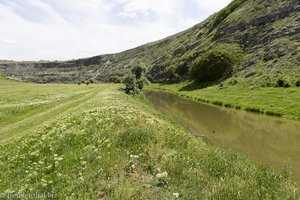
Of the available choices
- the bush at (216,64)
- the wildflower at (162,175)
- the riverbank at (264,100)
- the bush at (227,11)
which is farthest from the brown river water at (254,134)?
the bush at (227,11)

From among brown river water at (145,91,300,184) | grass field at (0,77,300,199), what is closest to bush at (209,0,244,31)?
brown river water at (145,91,300,184)

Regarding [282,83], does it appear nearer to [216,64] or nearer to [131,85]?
[131,85]

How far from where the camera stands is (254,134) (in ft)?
103

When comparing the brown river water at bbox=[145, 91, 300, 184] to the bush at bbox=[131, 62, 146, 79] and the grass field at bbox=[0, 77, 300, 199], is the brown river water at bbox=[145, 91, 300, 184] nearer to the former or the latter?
the grass field at bbox=[0, 77, 300, 199]

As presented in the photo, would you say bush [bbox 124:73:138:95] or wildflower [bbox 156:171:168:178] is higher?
wildflower [bbox 156:171:168:178]

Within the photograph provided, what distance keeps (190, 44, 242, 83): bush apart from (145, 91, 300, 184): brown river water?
131 feet

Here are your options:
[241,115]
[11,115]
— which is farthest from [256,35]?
[11,115]

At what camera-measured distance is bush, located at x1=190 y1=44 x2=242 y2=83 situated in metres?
85.1

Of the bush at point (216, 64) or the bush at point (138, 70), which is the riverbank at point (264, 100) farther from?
the bush at point (138, 70)

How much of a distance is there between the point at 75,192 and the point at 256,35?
305ft

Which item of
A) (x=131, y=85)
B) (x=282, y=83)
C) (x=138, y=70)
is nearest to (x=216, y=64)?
(x=138, y=70)

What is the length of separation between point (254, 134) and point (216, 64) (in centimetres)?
5701

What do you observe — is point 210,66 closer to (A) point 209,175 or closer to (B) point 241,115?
(B) point 241,115

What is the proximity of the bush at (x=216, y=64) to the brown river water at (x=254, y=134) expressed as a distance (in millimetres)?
39782
